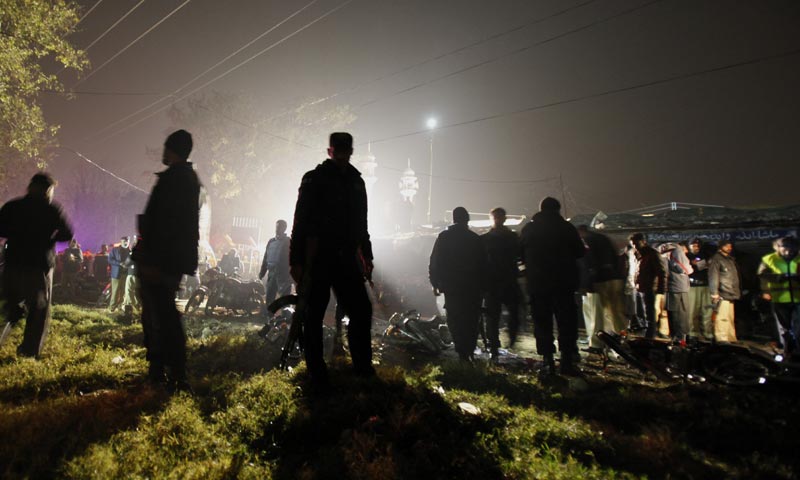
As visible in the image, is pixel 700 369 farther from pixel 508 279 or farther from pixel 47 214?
pixel 47 214

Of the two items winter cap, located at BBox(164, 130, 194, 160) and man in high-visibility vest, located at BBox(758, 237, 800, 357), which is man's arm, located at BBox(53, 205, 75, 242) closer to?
winter cap, located at BBox(164, 130, 194, 160)

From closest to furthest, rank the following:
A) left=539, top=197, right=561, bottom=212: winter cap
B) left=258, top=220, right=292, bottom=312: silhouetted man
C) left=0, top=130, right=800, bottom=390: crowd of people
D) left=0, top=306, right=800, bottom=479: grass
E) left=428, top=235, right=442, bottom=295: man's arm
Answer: left=0, top=306, right=800, bottom=479: grass → left=0, top=130, right=800, bottom=390: crowd of people → left=539, top=197, right=561, bottom=212: winter cap → left=428, top=235, right=442, bottom=295: man's arm → left=258, top=220, right=292, bottom=312: silhouetted man

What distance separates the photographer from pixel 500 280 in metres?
6.31

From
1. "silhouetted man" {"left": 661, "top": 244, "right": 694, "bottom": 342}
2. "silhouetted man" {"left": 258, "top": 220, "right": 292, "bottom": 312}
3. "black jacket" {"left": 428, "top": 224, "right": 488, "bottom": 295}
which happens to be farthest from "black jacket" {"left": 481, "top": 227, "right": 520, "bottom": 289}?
"silhouetted man" {"left": 258, "top": 220, "right": 292, "bottom": 312}

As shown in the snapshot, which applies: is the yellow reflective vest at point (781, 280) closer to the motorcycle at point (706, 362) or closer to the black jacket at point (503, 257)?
the motorcycle at point (706, 362)

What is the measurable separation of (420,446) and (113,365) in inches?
143

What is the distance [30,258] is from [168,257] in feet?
8.11

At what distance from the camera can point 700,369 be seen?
14.3ft

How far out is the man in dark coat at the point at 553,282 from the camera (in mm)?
4985

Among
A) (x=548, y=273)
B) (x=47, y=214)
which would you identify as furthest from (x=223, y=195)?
(x=548, y=273)

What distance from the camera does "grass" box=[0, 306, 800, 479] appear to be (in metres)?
2.16

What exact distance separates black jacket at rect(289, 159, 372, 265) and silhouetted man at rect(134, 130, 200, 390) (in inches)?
43.3

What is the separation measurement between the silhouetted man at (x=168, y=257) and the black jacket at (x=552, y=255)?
415 cm

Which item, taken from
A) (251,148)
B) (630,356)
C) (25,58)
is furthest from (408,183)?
(630,356)
